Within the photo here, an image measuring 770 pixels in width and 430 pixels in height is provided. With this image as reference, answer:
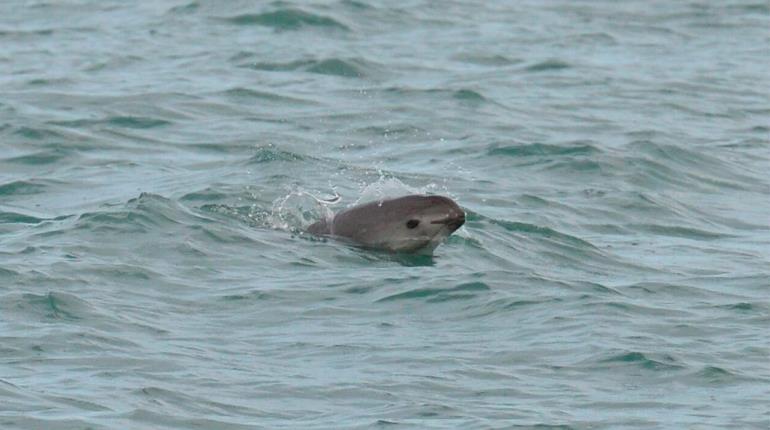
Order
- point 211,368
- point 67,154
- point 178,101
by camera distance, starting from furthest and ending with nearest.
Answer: point 178,101
point 67,154
point 211,368

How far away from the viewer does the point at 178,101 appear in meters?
20.1

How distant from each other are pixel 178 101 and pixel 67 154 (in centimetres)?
331

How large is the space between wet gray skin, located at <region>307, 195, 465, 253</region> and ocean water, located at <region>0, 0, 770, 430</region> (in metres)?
0.14

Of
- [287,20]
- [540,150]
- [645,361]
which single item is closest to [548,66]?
[287,20]

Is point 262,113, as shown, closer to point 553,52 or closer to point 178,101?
point 178,101

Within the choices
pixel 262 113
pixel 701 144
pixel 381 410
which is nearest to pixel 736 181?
pixel 701 144

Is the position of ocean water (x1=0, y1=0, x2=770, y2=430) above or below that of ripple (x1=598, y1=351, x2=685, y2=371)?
below

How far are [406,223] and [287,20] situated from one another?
13888 millimetres

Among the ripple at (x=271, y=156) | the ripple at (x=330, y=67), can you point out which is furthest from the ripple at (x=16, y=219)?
the ripple at (x=330, y=67)

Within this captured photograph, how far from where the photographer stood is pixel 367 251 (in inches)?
499

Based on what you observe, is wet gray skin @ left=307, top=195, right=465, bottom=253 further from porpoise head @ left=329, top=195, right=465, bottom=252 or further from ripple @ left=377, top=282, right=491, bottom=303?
ripple @ left=377, top=282, right=491, bottom=303

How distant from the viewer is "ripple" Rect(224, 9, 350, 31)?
25797 millimetres

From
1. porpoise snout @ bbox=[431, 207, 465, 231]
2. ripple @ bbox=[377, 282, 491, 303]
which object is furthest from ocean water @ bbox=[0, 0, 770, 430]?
porpoise snout @ bbox=[431, 207, 465, 231]

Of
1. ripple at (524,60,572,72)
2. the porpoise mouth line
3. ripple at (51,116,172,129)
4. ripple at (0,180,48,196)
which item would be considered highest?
the porpoise mouth line
